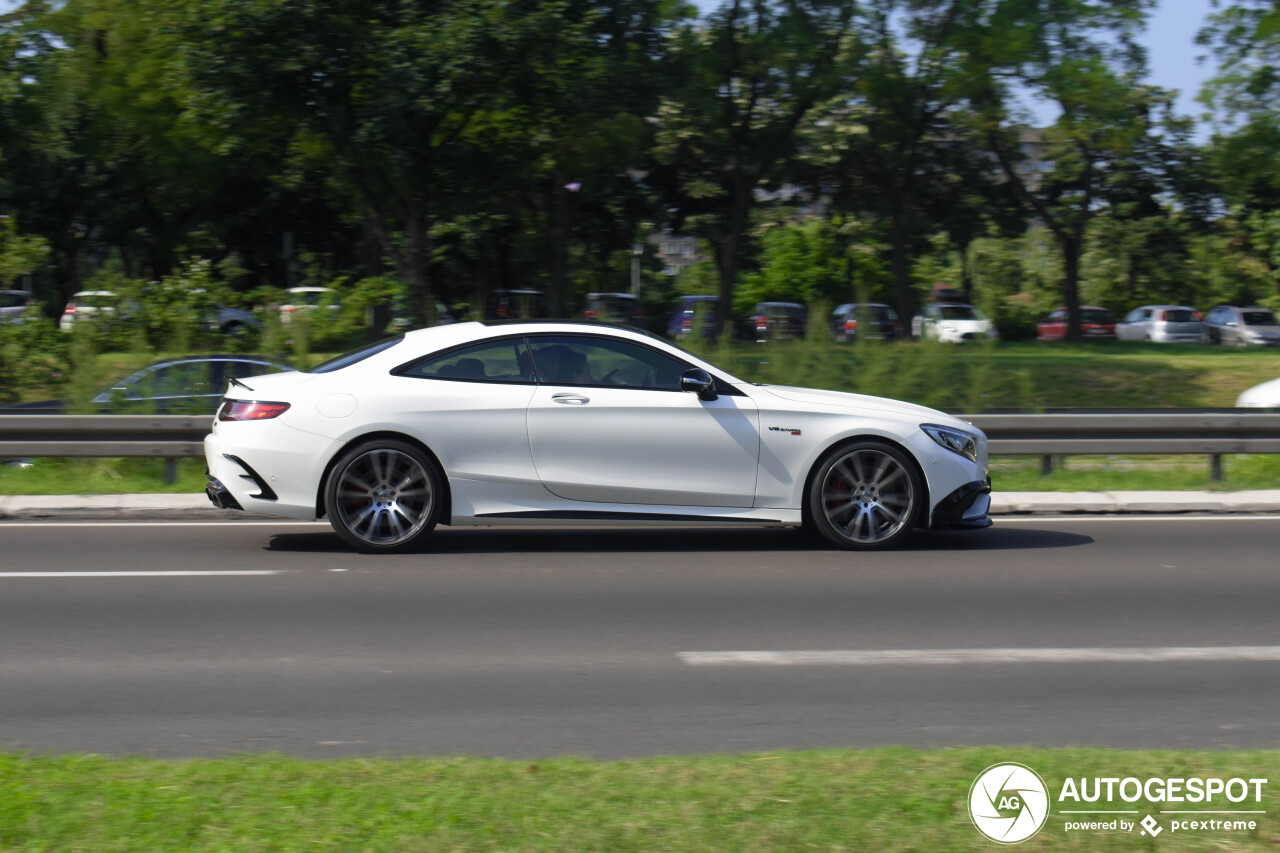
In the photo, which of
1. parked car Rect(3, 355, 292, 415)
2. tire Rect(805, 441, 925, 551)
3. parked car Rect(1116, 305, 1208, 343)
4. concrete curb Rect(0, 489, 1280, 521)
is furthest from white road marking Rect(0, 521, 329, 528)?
parked car Rect(1116, 305, 1208, 343)

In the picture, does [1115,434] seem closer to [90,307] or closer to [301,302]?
[301,302]

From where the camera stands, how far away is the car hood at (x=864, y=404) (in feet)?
29.6

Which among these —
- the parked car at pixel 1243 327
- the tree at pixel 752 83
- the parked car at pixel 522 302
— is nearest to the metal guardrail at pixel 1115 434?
the parked car at pixel 522 302

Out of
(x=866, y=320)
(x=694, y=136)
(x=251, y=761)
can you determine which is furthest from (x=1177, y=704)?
(x=694, y=136)

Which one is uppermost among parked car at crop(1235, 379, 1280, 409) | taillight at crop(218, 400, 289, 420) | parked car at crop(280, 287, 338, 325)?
parked car at crop(280, 287, 338, 325)

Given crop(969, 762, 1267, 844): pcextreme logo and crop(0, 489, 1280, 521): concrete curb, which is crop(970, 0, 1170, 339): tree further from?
crop(969, 762, 1267, 844): pcextreme logo

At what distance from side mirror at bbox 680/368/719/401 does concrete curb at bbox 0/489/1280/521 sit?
129 inches

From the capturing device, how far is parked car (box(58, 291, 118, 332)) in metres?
14.4

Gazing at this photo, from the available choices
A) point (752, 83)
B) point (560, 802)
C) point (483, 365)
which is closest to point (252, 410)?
point (483, 365)

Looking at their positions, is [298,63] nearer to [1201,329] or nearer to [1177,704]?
[1177,704]

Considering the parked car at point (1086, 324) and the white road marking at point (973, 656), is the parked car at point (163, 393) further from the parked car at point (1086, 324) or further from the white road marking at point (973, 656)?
the parked car at point (1086, 324)

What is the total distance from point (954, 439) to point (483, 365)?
10.3 feet

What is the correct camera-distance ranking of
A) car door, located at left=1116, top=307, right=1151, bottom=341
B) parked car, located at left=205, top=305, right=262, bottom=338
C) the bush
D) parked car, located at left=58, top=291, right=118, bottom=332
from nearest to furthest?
the bush
parked car, located at left=58, top=291, right=118, bottom=332
parked car, located at left=205, top=305, right=262, bottom=338
car door, located at left=1116, top=307, right=1151, bottom=341

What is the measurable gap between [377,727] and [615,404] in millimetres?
3968
